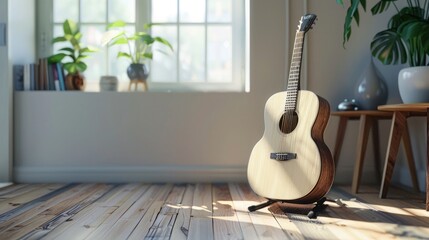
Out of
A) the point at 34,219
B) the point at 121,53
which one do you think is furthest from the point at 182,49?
the point at 34,219

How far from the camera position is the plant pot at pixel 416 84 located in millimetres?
1825

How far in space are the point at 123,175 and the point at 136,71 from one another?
2.19ft

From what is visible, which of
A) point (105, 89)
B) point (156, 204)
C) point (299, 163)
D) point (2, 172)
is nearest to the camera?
point (299, 163)

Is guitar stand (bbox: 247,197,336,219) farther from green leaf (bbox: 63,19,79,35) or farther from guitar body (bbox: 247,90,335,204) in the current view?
green leaf (bbox: 63,19,79,35)

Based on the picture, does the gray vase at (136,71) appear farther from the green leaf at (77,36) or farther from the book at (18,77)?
the book at (18,77)

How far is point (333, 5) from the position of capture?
254 cm

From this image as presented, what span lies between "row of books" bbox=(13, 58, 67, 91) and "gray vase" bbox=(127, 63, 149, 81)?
43 centimetres

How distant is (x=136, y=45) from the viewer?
8.98 feet

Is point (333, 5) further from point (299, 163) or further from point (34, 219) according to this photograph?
point (34, 219)

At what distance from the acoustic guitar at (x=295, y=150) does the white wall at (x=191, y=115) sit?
26.9 inches

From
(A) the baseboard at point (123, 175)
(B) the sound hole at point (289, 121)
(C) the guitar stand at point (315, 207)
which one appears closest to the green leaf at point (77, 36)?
(A) the baseboard at point (123, 175)

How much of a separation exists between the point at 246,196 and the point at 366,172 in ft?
3.03

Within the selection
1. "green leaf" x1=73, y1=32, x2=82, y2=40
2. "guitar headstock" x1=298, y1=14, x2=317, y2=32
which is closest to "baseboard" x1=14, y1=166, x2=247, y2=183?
"green leaf" x1=73, y1=32, x2=82, y2=40

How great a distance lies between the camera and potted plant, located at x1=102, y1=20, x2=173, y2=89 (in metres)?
2.59
